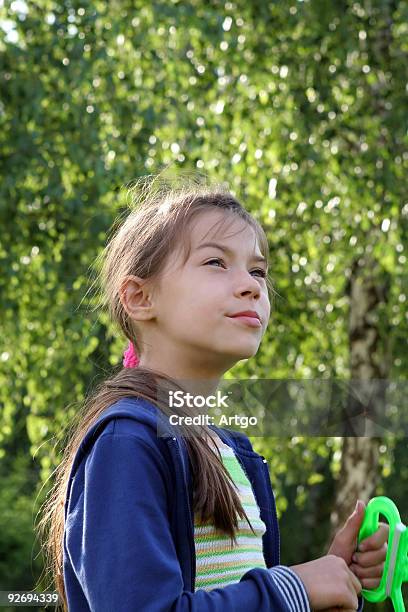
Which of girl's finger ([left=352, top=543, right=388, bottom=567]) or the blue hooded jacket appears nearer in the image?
the blue hooded jacket

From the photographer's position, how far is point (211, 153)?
4254mm

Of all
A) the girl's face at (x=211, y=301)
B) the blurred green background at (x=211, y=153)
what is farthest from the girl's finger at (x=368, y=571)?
the blurred green background at (x=211, y=153)

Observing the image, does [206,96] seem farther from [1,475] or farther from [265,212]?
[1,475]

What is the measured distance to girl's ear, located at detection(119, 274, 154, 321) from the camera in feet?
4.07

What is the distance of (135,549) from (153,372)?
10.5 inches

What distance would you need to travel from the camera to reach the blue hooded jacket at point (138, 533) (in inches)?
37.7

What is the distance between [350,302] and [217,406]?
3619mm

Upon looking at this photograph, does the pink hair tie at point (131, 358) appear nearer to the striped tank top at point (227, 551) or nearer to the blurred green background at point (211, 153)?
the striped tank top at point (227, 551)

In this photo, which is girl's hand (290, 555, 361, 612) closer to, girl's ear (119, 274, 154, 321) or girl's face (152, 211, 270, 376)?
girl's face (152, 211, 270, 376)

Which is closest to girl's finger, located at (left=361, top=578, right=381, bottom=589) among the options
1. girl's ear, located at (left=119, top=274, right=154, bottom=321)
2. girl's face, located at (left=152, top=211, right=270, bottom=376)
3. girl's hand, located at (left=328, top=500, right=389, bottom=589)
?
girl's hand, located at (left=328, top=500, right=389, bottom=589)

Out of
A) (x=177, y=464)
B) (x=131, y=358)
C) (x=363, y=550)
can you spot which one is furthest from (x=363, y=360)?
(x=177, y=464)

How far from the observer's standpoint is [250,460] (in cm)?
129

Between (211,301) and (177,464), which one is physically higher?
(211,301)

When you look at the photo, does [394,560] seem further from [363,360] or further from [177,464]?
[363,360]
